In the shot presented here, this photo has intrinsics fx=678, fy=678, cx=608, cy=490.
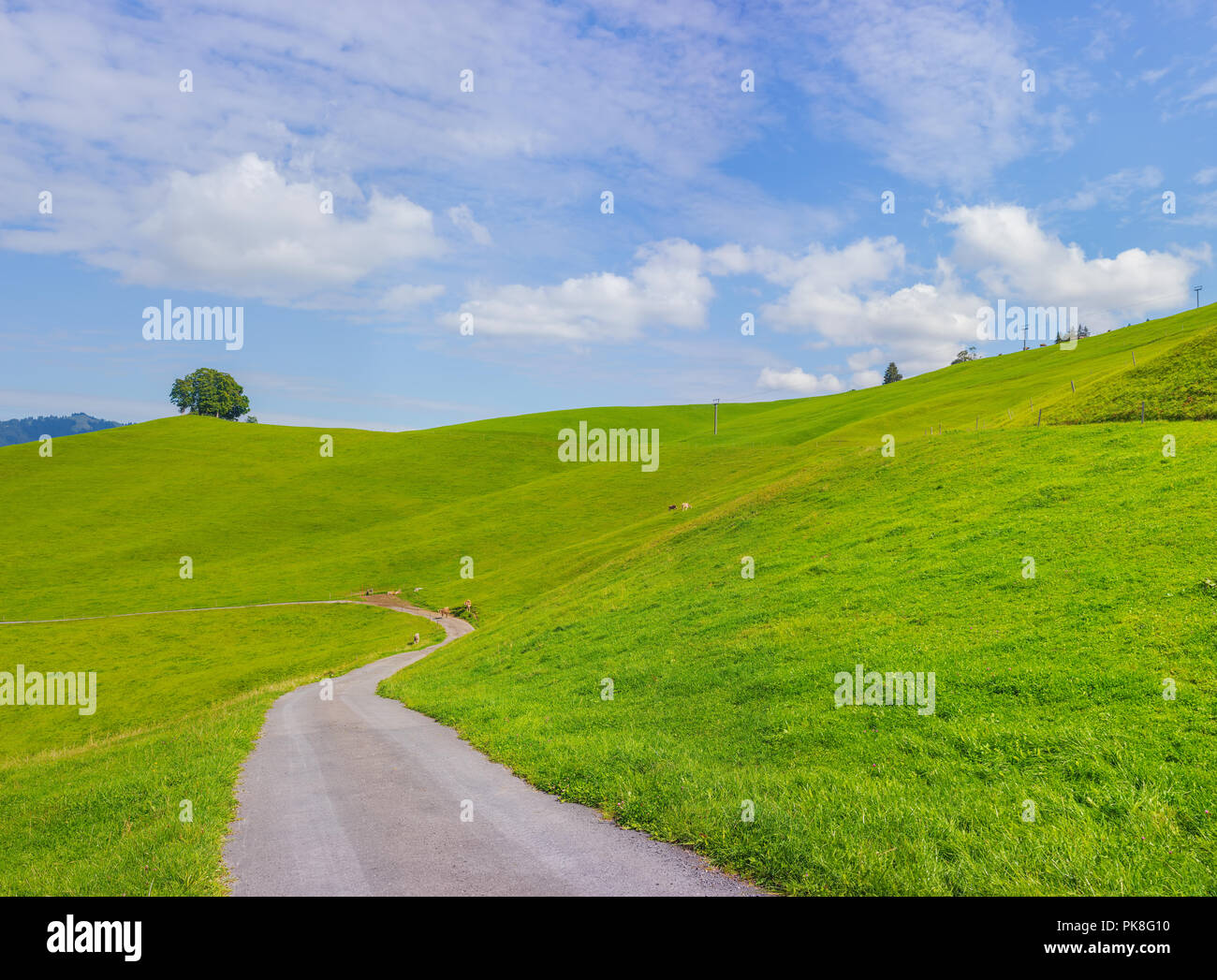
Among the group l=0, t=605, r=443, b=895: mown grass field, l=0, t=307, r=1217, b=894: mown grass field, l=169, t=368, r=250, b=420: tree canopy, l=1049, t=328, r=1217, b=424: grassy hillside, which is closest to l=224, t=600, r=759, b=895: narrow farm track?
l=0, t=307, r=1217, b=894: mown grass field

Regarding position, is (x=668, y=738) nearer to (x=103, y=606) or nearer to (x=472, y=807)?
(x=472, y=807)

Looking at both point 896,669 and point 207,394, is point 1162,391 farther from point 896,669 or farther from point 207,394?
point 207,394

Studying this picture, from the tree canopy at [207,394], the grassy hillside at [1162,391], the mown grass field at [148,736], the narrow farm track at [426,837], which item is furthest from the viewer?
the tree canopy at [207,394]

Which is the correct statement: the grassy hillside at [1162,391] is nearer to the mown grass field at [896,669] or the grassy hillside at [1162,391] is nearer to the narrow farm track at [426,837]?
the mown grass field at [896,669]

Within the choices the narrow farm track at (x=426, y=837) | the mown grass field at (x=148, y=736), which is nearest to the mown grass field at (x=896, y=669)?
the mown grass field at (x=148, y=736)

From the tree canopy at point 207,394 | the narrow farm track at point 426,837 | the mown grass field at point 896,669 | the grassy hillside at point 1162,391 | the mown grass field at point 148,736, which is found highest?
the tree canopy at point 207,394

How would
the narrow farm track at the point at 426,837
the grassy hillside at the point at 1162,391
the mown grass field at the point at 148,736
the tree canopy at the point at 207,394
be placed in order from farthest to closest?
the tree canopy at the point at 207,394 → the grassy hillside at the point at 1162,391 → the mown grass field at the point at 148,736 → the narrow farm track at the point at 426,837

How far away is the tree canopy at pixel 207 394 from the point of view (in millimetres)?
191125

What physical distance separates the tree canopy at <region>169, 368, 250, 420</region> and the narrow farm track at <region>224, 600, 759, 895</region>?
666 ft

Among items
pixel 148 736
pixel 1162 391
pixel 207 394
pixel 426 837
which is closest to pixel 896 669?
pixel 426 837

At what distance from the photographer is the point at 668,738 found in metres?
15.2

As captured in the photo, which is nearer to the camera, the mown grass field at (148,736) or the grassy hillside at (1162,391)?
the mown grass field at (148,736)

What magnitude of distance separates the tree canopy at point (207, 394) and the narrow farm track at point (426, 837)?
203102 mm

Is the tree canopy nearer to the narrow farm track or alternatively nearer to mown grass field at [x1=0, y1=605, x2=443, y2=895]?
mown grass field at [x1=0, y1=605, x2=443, y2=895]
